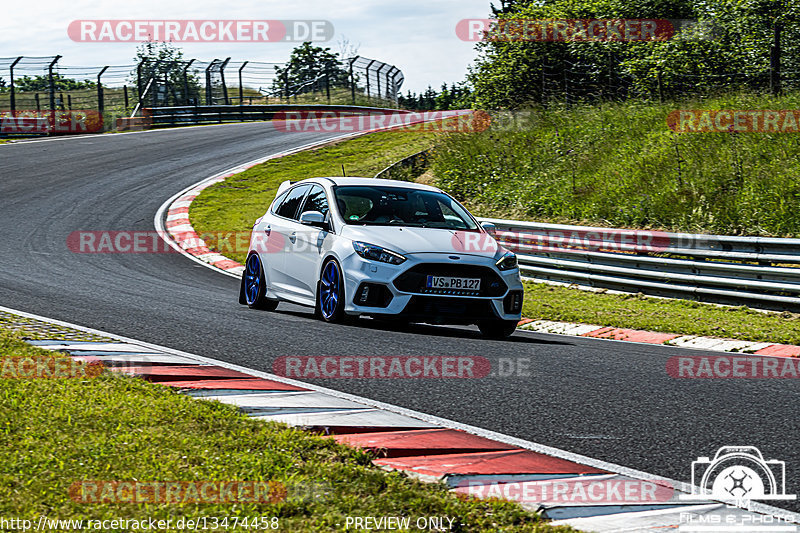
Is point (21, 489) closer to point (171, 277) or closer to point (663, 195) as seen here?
point (171, 277)

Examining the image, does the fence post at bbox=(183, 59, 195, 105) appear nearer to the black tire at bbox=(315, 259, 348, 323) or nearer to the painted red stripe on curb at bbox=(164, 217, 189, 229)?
the painted red stripe on curb at bbox=(164, 217, 189, 229)

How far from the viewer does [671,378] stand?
22.9 feet

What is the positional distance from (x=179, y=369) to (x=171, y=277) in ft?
25.7

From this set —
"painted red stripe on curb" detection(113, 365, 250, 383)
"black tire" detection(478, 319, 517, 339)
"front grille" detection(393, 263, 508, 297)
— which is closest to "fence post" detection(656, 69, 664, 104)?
"black tire" detection(478, 319, 517, 339)

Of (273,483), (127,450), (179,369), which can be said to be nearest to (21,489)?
(127,450)

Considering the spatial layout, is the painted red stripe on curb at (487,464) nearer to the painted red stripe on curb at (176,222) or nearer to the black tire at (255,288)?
the black tire at (255,288)

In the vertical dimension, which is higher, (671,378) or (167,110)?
(167,110)

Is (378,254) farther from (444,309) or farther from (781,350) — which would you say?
(781,350)

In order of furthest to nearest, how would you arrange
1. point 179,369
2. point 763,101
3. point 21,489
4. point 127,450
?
point 763,101 < point 179,369 < point 127,450 < point 21,489

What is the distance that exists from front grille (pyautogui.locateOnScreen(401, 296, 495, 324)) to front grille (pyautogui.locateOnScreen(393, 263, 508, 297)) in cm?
7

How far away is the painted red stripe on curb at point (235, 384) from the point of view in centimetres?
592

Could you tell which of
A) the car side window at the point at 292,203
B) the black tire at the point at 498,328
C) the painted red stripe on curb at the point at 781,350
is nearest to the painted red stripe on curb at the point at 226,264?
the car side window at the point at 292,203

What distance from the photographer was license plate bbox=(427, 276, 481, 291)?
895 centimetres

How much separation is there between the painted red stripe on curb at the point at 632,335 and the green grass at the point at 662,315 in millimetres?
201
